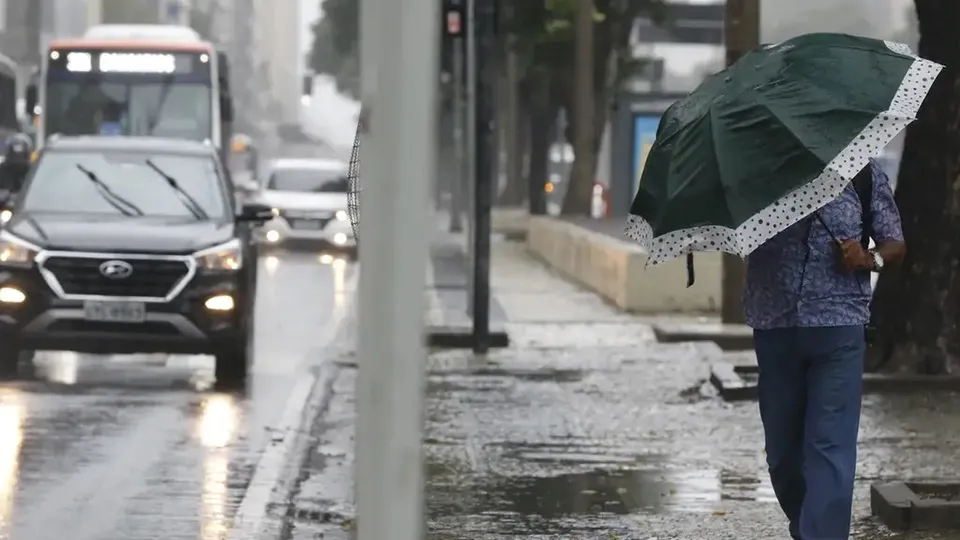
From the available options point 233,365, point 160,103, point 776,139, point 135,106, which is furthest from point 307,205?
point 776,139

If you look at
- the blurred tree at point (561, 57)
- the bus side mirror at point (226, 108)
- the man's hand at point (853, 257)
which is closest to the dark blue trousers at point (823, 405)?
the man's hand at point (853, 257)

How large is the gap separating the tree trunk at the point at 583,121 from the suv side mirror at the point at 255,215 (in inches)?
797

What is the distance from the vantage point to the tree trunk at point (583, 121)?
3381 centimetres

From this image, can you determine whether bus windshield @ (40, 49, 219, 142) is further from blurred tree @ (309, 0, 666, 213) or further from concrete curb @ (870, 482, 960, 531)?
concrete curb @ (870, 482, 960, 531)

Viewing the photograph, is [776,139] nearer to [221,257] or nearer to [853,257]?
[853,257]

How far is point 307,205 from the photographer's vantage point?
30.7m

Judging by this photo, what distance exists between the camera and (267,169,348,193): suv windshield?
31.4 meters

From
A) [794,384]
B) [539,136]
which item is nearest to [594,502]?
[794,384]

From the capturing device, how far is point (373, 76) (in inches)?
155

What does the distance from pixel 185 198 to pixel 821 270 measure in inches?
329

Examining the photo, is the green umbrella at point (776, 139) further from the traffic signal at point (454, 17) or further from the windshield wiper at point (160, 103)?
the windshield wiper at point (160, 103)

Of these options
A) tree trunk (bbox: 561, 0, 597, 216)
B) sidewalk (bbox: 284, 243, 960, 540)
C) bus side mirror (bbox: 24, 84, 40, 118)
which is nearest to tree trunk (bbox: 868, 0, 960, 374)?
sidewalk (bbox: 284, 243, 960, 540)

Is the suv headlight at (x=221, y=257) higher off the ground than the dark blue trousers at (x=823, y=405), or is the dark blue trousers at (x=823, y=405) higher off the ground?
the dark blue trousers at (x=823, y=405)

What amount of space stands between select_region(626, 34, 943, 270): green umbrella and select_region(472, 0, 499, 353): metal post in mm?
8530
